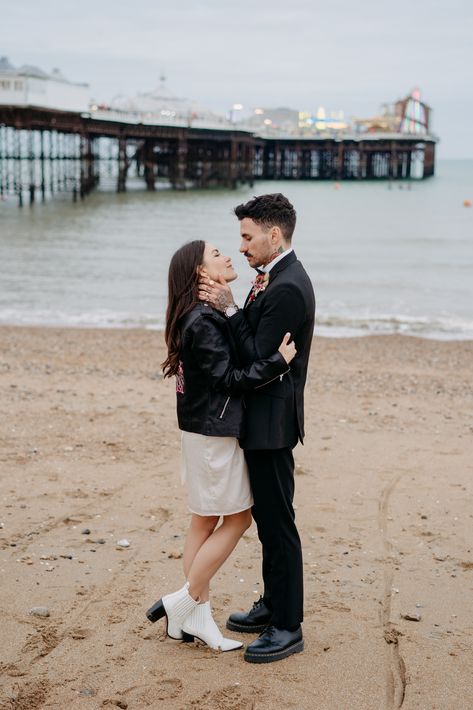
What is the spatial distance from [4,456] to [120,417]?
4.83ft

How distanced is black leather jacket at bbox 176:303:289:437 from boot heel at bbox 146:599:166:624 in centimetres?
79

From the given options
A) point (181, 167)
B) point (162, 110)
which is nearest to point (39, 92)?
point (181, 167)

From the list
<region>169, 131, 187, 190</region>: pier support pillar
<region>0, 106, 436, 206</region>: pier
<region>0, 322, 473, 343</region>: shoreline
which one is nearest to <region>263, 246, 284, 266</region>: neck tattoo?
<region>0, 322, 473, 343</region>: shoreline

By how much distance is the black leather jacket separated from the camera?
3.50m

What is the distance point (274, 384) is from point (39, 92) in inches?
1898

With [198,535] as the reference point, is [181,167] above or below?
above

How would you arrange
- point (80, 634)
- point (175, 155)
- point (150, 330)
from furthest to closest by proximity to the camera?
point (175, 155), point (150, 330), point (80, 634)

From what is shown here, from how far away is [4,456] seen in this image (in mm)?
6586

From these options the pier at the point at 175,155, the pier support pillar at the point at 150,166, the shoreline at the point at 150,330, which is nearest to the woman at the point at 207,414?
the shoreline at the point at 150,330

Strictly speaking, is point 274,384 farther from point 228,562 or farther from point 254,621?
point 228,562

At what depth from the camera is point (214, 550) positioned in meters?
3.79

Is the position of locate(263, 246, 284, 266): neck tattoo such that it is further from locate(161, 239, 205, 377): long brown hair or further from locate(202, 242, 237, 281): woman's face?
locate(161, 239, 205, 377): long brown hair

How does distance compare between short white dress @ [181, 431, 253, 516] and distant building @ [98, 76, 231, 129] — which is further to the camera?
distant building @ [98, 76, 231, 129]

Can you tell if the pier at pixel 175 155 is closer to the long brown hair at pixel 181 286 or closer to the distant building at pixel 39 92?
the distant building at pixel 39 92
